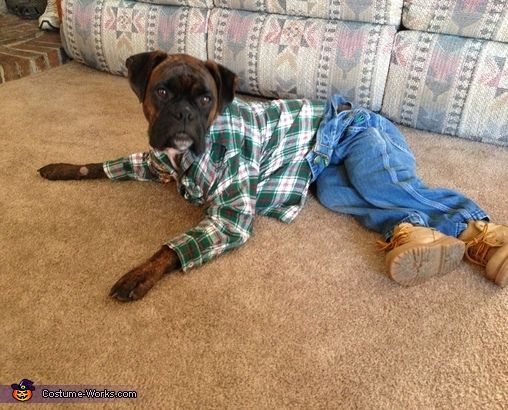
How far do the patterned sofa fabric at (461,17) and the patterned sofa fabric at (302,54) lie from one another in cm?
13

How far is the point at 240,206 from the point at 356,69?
1124mm

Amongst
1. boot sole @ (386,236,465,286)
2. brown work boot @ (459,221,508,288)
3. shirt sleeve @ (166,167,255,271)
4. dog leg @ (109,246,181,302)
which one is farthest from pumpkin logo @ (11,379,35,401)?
brown work boot @ (459,221,508,288)

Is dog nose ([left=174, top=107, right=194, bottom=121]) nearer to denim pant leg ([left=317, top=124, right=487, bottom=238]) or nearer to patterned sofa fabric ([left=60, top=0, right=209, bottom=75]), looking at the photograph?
denim pant leg ([left=317, top=124, right=487, bottom=238])

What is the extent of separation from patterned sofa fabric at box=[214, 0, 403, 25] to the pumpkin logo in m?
1.95

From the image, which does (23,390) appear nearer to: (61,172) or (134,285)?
(134,285)

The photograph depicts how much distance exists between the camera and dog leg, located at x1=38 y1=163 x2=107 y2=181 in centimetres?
176

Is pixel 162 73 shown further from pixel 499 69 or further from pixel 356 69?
pixel 499 69

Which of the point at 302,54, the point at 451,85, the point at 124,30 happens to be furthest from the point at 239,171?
the point at 124,30

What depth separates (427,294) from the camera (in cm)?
129

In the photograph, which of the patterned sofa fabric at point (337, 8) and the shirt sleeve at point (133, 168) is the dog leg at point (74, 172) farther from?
the patterned sofa fabric at point (337, 8)

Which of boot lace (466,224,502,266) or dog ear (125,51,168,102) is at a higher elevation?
dog ear (125,51,168,102)

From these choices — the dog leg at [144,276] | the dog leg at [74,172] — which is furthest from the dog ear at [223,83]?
the dog leg at [74,172]

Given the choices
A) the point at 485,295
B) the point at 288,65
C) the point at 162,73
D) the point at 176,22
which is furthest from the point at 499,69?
the point at 176,22

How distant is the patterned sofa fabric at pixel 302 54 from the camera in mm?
2131
